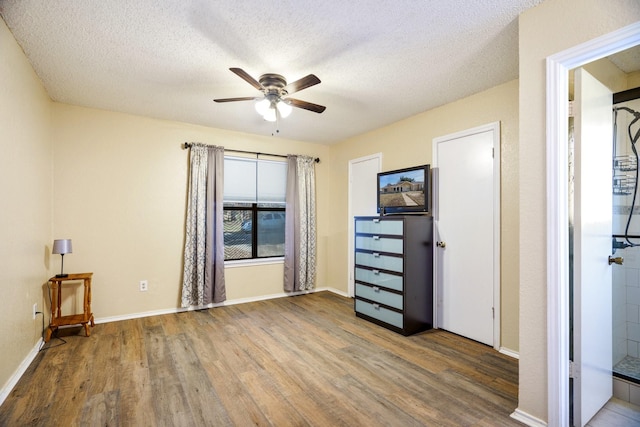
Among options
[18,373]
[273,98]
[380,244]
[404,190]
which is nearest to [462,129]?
[404,190]

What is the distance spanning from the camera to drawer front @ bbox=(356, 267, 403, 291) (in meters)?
3.23

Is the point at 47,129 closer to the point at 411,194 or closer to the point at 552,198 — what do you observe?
the point at 411,194

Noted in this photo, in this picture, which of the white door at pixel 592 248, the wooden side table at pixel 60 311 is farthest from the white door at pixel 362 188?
the wooden side table at pixel 60 311

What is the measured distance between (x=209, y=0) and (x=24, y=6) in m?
1.13

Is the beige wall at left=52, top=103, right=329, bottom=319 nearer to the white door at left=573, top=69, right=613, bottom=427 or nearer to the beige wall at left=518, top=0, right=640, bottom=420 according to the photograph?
the beige wall at left=518, top=0, right=640, bottom=420

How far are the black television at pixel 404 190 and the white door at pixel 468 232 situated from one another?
5.5 inches

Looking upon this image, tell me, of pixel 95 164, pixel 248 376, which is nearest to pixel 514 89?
pixel 248 376

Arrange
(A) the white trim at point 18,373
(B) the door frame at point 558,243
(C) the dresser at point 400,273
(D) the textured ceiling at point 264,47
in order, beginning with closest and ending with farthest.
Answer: (B) the door frame at point 558,243, (D) the textured ceiling at point 264,47, (A) the white trim at point 18,373, (C) the dresser at point 400,273

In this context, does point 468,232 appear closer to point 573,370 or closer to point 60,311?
point 573,370

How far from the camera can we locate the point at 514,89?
8.93 ft

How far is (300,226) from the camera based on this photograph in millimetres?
4785

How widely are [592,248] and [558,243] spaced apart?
13.7 inches

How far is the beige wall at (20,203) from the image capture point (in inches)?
80.4

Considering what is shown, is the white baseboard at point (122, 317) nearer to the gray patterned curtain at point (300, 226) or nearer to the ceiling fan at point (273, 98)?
the gray patterned curtain at point (300, 226)
